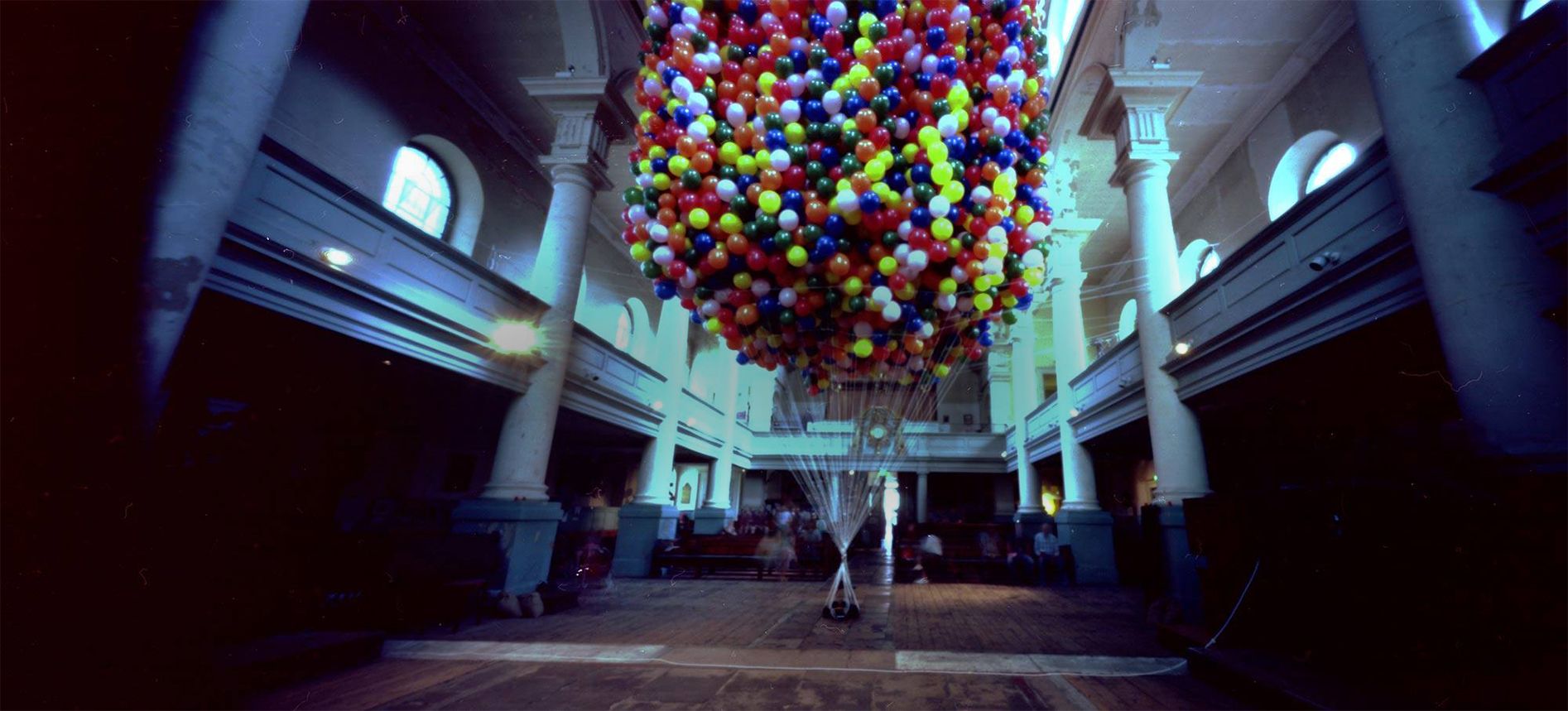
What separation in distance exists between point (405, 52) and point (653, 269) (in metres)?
6.79

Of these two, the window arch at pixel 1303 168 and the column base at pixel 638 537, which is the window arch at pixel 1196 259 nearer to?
the window arch at pixel 1303 168

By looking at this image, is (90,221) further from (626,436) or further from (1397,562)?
(626,436)

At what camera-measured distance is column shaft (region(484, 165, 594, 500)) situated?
7.38 metres

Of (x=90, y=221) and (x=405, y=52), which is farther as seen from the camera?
(x=405, y=52)

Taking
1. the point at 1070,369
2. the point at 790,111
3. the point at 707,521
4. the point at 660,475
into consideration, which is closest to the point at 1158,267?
the point at 1070,369

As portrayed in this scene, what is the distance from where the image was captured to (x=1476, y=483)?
2.83 meters

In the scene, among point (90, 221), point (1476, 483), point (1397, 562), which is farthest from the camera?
point (1397, 562)

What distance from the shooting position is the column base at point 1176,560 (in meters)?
6.16

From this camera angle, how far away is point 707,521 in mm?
15375

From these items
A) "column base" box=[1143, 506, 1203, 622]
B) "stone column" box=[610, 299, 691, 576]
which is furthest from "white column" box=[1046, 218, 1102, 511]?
"stone column" box=[610, 299, 691, 576]

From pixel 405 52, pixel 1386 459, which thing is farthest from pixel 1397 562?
pixel 405 52

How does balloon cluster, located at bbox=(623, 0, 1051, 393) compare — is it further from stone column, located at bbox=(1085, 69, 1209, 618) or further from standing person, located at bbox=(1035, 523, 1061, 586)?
standing person, located at bbox=(1035, 523, 1061, 586)

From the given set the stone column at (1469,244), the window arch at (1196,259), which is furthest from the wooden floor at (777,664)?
the window arch at (1196,259)

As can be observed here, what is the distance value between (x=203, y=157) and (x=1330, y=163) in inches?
474
